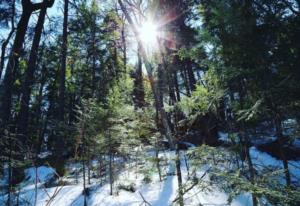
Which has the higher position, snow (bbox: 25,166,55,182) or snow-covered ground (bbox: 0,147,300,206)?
snow (bbox: 25,166,55,182)

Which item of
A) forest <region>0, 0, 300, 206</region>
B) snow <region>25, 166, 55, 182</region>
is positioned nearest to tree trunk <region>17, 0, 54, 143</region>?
forest <region>0, 0, 300, 206</region>

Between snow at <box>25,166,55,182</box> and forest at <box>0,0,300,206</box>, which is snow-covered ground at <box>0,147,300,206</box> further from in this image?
snow at <box>25,166,55,182</box>

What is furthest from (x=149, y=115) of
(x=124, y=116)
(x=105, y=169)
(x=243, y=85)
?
(x=243, y=85)

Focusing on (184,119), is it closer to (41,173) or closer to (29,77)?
(29,77)

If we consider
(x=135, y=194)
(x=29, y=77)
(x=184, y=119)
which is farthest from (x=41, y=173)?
(x=184, y=119)

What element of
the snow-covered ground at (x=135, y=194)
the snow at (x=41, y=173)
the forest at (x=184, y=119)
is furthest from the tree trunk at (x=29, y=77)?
the snow-covered ground at (x=135, y=194)

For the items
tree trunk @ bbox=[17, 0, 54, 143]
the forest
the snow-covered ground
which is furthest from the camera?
tree trunk @ bbox=[17, 0, 54, 143]

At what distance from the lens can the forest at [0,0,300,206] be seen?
3.84 m

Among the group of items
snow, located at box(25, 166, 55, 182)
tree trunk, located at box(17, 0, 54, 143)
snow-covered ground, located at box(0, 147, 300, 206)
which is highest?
tree trunk, located at box(17, 0, 54, 143)

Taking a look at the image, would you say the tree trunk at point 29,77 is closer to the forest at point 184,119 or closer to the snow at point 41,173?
the forest at point 184,119

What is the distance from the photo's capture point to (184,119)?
5.61 meters

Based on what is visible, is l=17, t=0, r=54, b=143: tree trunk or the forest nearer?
the forest

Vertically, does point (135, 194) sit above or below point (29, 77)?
below

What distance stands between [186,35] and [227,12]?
7097 millimetres
